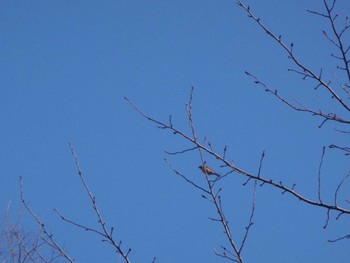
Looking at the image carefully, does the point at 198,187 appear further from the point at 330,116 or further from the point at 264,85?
the point at 330,116

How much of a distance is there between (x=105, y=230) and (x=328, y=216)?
1.29m

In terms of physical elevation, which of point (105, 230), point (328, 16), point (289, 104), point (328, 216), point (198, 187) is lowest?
point (105, 230)

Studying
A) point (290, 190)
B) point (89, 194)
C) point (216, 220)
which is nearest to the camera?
point (290, 190)

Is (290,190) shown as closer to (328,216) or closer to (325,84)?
(328,216)

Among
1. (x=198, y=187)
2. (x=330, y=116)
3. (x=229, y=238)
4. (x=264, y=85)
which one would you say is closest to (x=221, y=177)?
(x=198, y=187)

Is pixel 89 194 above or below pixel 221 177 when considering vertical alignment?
below

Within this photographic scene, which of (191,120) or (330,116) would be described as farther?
(330,116)

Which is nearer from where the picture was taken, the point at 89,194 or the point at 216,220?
the point at 89,194

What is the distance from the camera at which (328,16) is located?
2248 millimetres

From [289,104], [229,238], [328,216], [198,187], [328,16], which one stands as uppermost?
[328,16]

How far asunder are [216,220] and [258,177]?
43 cm

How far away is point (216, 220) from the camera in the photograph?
7.36 feet

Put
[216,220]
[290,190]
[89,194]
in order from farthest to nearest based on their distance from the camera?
1. [216,220]
2. [89,194]
3. [290,190]

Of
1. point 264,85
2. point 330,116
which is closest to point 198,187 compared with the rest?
point 264,85
